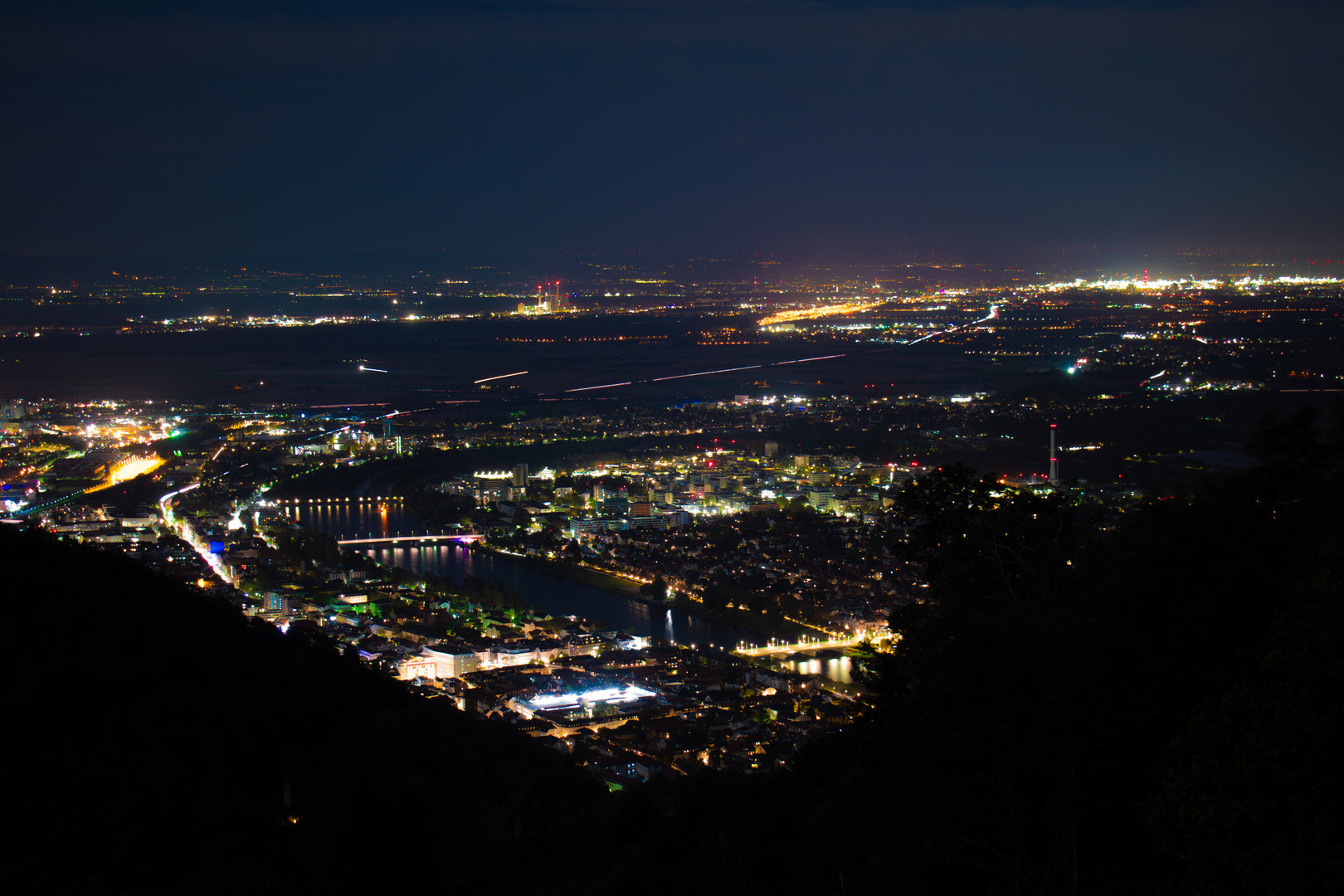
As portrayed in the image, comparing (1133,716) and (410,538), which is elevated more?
(1133,716)

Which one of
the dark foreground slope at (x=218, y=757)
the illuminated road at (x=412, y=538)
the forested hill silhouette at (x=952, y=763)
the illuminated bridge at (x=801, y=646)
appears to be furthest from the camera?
the illuminated road at (x=412, y=538)

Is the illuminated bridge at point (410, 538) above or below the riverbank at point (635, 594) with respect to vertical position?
above

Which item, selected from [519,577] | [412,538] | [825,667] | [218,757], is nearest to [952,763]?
[218,757]

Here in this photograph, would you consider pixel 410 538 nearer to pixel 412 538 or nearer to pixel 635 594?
pixel 412 538

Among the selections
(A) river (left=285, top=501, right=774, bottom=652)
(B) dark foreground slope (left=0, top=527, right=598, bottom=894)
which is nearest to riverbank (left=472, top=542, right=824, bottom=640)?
(A) river (left=285, top=501, right=774, bottom=652)

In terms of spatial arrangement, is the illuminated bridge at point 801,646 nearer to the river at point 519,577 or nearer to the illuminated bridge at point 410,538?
the river at point 519,577

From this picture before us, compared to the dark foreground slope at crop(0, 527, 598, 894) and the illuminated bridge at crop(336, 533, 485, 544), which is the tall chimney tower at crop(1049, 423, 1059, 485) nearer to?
the dark foreground slope at crop(0, 527, 598, 894)

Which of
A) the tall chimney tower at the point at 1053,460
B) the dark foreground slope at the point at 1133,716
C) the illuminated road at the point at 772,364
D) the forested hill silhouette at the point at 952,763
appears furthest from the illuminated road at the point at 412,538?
the illuminated road at the point at 772,364
